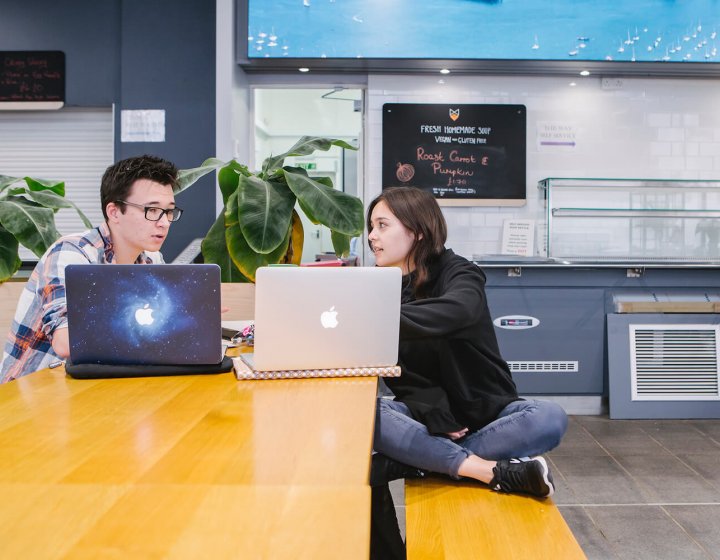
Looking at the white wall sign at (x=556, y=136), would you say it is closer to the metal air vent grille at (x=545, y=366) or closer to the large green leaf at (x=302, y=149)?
the metal air vent grille at (x=545, y=366)

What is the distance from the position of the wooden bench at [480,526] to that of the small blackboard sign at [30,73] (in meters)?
4.20

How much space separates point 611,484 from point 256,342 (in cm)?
202

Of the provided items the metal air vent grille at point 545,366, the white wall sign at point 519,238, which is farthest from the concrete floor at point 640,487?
the white wall sign at point 519,238

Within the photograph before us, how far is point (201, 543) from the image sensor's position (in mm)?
596

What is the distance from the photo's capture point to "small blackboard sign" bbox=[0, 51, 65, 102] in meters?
4.45

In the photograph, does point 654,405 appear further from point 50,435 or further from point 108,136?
point 108,136

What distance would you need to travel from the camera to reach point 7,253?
2959 millimetres

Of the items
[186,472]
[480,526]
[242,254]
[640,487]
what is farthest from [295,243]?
[186,472]

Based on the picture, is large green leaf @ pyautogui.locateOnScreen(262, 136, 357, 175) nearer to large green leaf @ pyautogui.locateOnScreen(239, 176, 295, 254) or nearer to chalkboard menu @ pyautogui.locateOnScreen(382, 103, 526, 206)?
large green leaf @ pyautogui.locateOnScreen(239, 176, 295, 254)

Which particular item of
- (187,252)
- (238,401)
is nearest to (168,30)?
(187,252)

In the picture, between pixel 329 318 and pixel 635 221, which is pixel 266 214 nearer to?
pixel 329 318

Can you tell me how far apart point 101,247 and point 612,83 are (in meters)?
3.65

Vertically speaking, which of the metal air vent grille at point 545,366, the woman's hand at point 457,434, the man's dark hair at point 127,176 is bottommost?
the metal air vent grille at point 545,366

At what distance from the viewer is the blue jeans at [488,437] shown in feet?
5.35
